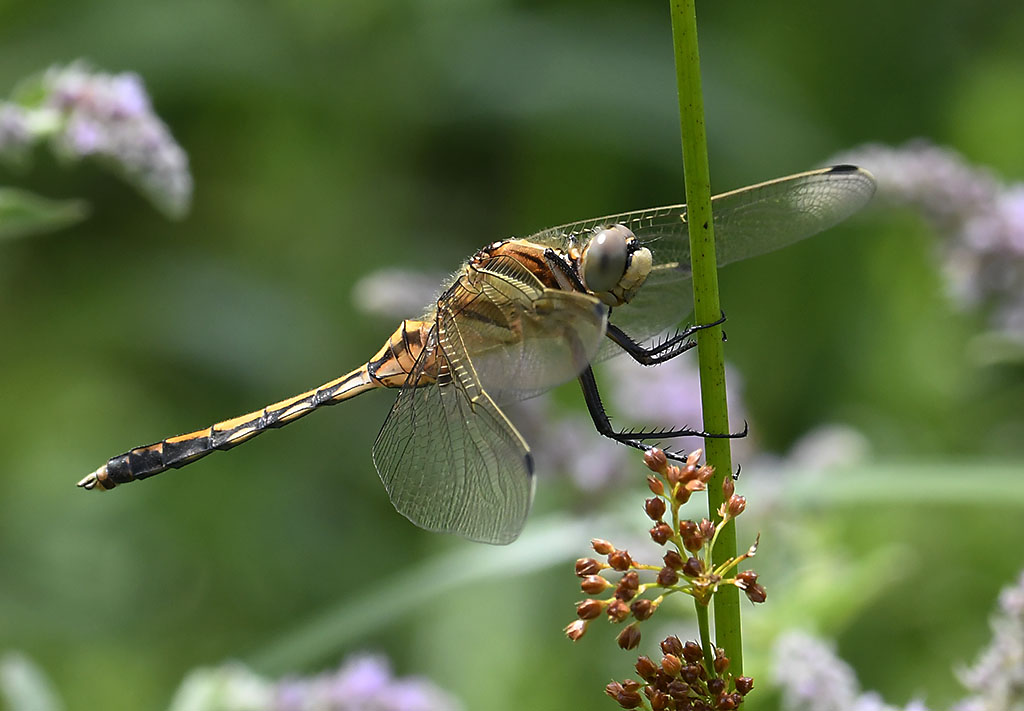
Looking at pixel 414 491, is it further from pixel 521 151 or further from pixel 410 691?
pixel 521 151

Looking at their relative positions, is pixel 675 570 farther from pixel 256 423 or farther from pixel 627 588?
pixel 256 423

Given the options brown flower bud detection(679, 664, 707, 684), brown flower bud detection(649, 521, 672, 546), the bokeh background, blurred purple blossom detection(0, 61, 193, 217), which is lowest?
brown flower bud detection(679, 664, 707, 684)

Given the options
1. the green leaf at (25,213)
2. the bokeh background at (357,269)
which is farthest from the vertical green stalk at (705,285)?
the bokeh background at (357,269)

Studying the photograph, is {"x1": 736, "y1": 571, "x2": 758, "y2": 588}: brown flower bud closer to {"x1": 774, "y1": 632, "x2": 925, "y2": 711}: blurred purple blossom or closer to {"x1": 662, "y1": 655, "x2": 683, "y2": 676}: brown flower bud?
{"x1": 662, "y1": 655, "x2": 683, "y2": 676}: brown flower bud

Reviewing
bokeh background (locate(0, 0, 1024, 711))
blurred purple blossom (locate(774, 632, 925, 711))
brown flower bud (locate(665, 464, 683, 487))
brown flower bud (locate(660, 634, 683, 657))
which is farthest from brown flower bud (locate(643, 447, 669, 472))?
bokeh background (locate(0, 0, 1024, 711))

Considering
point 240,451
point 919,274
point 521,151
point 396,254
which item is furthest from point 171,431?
point 919,274

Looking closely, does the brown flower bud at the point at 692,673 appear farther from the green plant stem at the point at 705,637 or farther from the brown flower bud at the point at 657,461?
the brown flower bud at the point at 657,461
